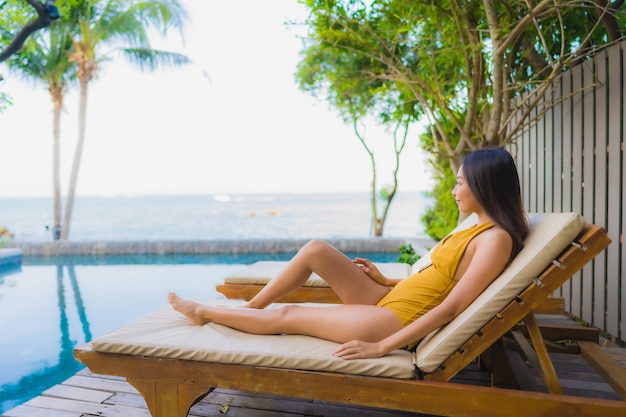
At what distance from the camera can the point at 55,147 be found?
35.9 feet

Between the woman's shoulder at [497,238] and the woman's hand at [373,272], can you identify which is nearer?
the woman's shoulder at [497,238]

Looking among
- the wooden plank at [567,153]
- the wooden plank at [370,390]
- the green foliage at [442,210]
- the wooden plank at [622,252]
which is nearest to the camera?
the wooden plank at [370,390]

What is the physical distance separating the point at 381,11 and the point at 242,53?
2543 centimetres

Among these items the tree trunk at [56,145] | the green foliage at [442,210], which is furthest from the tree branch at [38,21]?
the tree trunk at [56,145]

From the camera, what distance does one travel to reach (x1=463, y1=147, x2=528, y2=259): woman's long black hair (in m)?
1.74

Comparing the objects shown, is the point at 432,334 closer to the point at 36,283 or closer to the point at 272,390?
the point at 272,390

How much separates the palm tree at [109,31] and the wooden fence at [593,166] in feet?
30.9

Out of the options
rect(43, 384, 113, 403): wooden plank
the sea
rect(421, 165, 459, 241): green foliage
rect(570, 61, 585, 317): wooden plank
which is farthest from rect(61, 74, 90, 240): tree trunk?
rect(570, 61, 585, 317): wooden plank

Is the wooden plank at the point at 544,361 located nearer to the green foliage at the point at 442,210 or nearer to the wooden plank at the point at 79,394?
the wooden plank at the point at 79,394

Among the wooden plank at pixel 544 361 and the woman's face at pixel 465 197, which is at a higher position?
the woman's face at pixel 465 197

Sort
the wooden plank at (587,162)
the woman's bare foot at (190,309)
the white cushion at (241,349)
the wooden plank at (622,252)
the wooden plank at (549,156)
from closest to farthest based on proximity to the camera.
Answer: the white cushion at (241,349) → the woman's bare foot at (190,309) → the wooden plank at (622,252) → the wooden plank at (587,162) → the wooden plank at (549,156)

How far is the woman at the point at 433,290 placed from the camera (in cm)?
167

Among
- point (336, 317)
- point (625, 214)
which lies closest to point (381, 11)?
point (625, 214)

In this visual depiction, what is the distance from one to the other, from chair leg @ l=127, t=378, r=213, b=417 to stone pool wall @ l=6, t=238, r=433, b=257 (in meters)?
6.63
